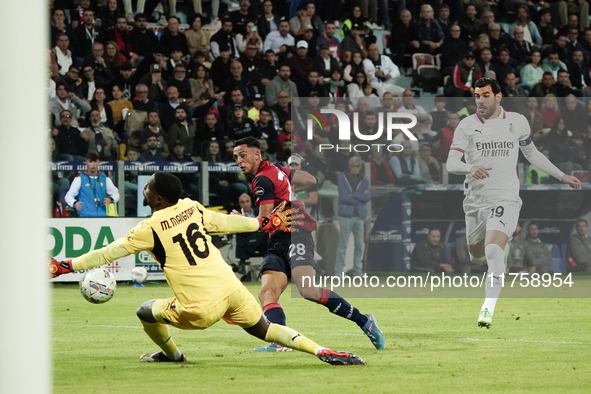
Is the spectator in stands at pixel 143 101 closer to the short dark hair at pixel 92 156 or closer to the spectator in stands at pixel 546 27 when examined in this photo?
the short dark hair at pixel 92 156

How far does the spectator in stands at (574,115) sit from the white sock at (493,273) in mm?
5048

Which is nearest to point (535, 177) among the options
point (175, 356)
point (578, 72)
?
point (175, 356)

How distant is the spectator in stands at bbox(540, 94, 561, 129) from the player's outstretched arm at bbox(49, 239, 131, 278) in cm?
936

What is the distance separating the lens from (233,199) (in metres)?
16.8

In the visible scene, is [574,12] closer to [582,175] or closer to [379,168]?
[582,175]

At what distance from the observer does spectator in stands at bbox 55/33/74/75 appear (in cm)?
1816

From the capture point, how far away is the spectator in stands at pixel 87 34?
18.7 metres

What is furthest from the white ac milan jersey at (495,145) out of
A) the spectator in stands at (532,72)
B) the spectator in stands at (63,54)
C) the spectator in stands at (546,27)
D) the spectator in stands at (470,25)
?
the spectator in stands at (546,27)

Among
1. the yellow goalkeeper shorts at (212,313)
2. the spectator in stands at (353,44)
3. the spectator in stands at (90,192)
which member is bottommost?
the spectator in stands at (90,192)

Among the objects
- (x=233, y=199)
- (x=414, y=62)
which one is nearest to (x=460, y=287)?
(x=233, y=199)

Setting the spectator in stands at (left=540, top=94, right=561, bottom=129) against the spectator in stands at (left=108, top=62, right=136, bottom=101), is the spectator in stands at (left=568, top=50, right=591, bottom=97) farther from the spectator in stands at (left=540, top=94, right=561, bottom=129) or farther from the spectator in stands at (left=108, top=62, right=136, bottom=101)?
the spectator in stands at (left=108, top=62, right=136, bottom=101)

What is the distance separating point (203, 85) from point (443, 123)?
553 cm

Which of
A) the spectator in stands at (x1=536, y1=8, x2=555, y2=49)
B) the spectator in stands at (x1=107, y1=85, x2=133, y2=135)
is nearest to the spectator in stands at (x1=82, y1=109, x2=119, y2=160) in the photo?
the spectator in stands at (x1=107, y1=85, x2=133, y2=135)

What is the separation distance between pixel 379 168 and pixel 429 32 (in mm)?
9124
